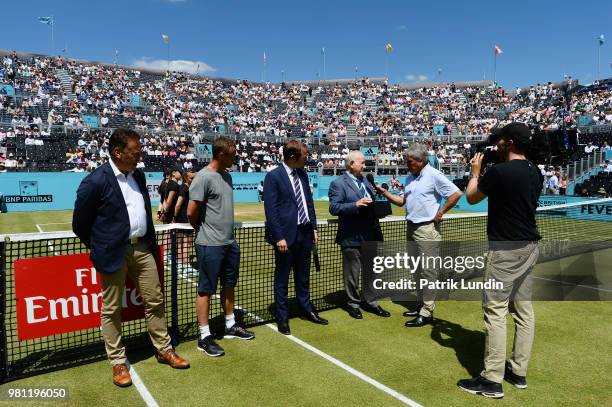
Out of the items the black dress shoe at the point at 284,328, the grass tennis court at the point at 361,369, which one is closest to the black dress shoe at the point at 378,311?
the grass tennis court at the point at 361,369

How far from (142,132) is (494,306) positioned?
108 ft

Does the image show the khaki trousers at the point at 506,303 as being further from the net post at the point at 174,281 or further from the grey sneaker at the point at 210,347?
the net post at the point at 174,281

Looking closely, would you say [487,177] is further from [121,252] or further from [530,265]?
[121,252]

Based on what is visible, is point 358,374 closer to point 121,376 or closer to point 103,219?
point 121,376

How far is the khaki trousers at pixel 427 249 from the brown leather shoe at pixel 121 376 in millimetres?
3703

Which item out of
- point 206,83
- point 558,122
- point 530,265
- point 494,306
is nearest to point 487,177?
point 530,265

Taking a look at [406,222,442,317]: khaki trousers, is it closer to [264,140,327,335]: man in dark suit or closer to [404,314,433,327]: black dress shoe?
[404,314,433,327]: black dress shoe

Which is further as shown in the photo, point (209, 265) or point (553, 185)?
point (553, 185)

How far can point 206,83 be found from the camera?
176ft

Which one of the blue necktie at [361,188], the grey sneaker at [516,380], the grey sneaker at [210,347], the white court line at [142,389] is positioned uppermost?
the blue necktie at [361,188]

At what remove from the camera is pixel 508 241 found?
3926mm

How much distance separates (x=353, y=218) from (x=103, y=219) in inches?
126

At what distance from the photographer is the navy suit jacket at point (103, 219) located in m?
4.04

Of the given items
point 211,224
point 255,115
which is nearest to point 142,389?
point 211,224
